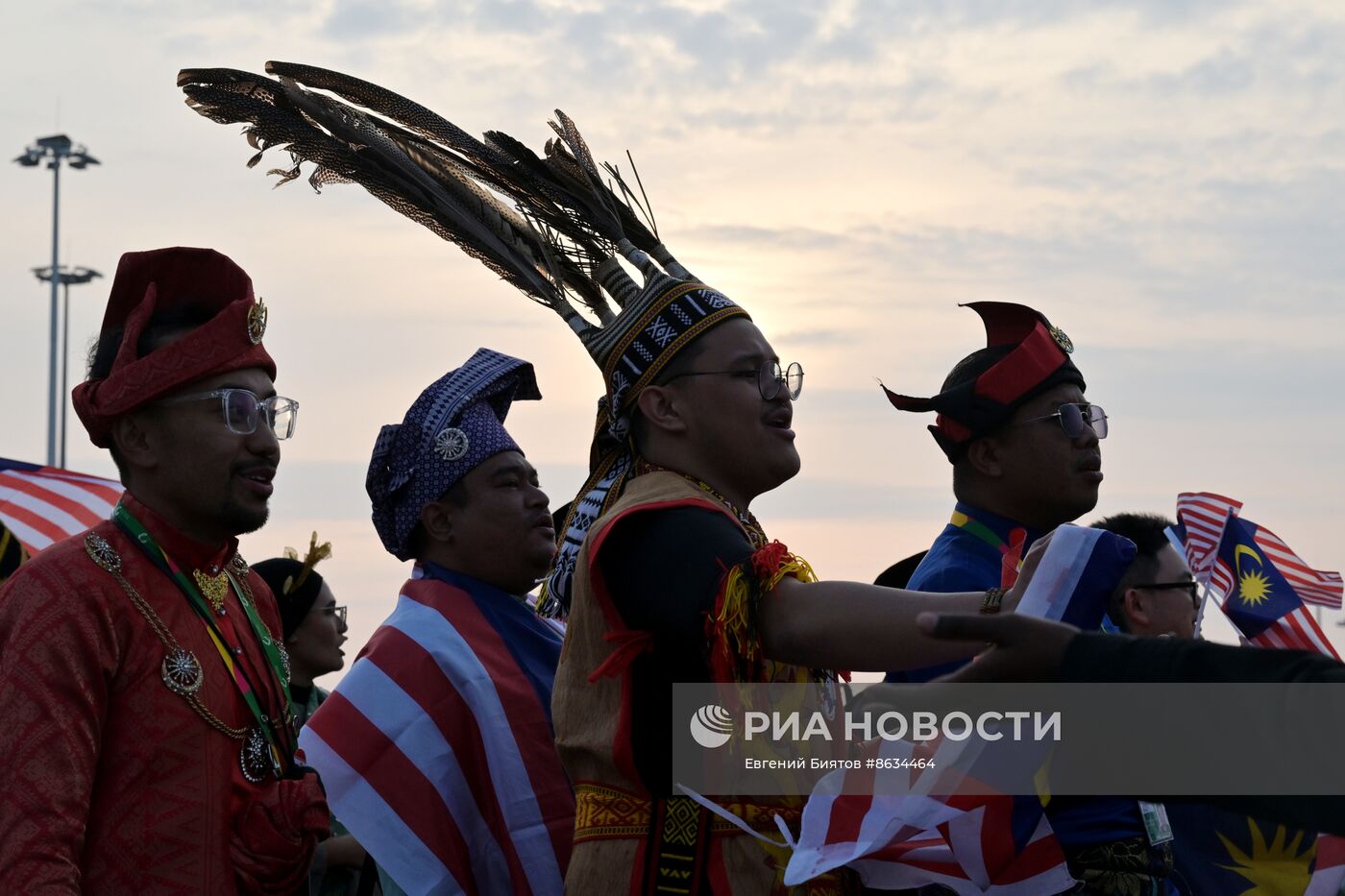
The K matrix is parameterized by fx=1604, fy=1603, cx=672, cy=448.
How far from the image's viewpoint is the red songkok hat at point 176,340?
12.6ft

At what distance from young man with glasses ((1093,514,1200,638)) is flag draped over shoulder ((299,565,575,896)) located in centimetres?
195

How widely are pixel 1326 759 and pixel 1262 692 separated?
0.12 metres

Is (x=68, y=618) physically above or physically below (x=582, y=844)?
above

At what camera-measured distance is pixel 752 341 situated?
4.02m

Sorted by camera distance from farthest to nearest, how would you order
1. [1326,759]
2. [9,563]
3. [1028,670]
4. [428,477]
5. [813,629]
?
[9,563] → [428,477] → [813,629] → [1028,670] → [1326,759]

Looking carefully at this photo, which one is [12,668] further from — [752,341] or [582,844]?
[752,341]

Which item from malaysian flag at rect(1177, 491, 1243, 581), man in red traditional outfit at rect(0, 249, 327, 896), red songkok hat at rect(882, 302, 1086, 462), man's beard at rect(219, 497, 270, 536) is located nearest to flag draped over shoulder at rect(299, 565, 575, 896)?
man in red traditional outfit at rect(0, 249, 327, 896)

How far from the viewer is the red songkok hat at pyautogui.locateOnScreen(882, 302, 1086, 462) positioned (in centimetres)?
479

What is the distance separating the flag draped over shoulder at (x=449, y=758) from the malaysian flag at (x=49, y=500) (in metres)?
4.17

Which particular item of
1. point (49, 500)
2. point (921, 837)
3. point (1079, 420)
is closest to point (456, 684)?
point (921, 837)

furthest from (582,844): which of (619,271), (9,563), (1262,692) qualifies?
(9,563)

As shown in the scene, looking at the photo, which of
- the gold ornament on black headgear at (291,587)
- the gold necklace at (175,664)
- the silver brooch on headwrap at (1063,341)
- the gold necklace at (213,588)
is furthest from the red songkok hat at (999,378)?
the gold ornament on black headgear at (291,587)

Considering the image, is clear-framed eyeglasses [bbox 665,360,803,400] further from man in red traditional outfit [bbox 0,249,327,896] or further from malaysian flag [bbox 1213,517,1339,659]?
malaysian flag [bbox 1213,517,1339,659]

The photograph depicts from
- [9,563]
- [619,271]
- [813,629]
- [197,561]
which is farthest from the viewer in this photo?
[9,563]
